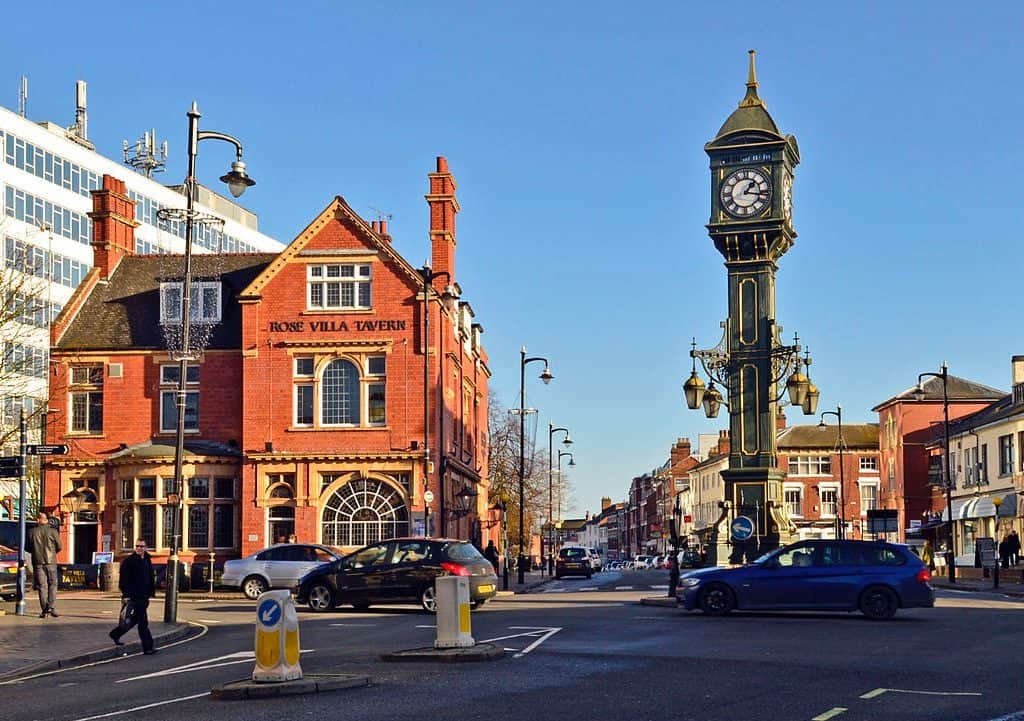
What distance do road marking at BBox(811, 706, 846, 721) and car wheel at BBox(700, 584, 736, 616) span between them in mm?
14624

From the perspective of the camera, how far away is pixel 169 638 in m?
23.7

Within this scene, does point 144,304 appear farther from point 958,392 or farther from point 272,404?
point 958,392

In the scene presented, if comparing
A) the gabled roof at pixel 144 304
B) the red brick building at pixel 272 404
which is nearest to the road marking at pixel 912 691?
the red brick building at pixel 272 404

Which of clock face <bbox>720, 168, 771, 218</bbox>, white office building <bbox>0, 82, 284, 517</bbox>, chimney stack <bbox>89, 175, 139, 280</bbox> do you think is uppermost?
white office building <bbox>0, 82, 284, 517</bbox>

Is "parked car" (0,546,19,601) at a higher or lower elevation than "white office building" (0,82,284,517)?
lower

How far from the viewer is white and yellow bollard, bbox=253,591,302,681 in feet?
48.4

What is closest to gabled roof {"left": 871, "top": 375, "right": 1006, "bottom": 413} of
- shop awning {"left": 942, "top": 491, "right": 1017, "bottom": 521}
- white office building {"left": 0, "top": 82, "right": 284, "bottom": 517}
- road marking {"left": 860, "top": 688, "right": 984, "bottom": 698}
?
shop awning {"left": 942, "top": 491, "right": 1017, "bottom": 521}

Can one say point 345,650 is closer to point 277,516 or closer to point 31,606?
point 31,606

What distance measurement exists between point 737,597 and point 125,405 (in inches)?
1188

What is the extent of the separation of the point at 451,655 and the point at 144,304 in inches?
1500

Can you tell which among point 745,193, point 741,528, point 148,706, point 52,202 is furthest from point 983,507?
point 148,706

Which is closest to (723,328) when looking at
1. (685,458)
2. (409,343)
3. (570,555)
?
(409,343)

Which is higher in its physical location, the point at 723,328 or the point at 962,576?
the point at 723,328

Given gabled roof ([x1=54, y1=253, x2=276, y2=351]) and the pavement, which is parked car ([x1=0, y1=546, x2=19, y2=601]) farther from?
gabled roof ([x1=54, y1=253, x2=276, y2=351])
